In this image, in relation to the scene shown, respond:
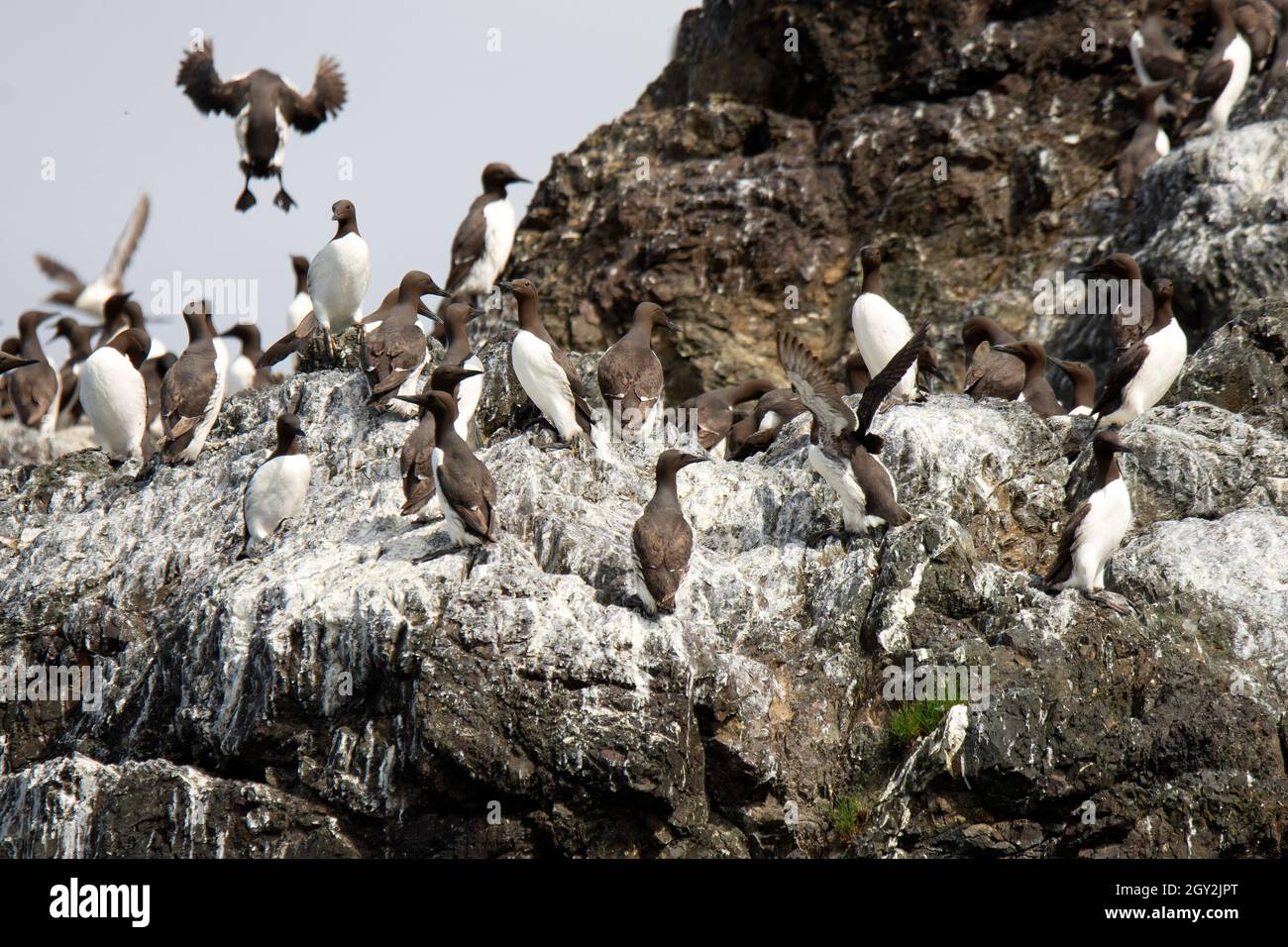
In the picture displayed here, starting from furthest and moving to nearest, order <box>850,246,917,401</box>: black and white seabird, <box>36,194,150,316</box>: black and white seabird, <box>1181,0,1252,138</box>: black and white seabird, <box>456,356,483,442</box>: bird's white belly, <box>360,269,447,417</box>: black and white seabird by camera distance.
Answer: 1. <box>36,194,150,316</box>: black and white seabird
2. <box>1181,0,1252,138</box>: black and white seabird
3. <box>850,246,917,401</box>: black and white seabird
4. <box>360,269,447,417</box>: black and white seabird
5. <box>456,356,483,442</box>: bird's white belly

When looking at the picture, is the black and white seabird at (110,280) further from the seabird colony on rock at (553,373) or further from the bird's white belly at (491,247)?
the bird's white belly at (491,247)

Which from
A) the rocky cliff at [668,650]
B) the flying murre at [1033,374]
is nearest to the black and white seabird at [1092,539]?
the rocky cliff at [668,650]

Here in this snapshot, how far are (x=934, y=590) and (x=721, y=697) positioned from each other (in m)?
1.66

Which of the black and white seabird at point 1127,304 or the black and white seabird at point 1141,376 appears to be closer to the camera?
the black and white seabird at point 1141,376

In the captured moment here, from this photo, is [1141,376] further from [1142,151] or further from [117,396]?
[117,396]

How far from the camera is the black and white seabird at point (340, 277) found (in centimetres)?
1294

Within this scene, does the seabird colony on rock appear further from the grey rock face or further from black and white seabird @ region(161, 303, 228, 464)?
the grey rock face

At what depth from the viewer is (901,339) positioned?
1268cm

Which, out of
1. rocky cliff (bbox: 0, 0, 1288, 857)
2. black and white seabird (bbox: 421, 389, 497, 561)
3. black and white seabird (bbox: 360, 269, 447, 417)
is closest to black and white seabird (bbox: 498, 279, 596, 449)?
rocky cliff (bbox: 0, 0, 1288, 857)

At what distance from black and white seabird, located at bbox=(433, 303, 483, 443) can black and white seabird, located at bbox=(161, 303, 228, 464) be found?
1.88 metres

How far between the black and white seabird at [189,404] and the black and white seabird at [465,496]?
3.34m

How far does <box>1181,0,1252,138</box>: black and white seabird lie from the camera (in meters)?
16.1
